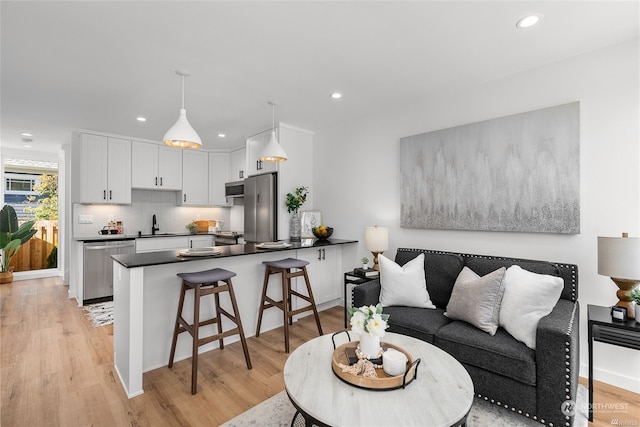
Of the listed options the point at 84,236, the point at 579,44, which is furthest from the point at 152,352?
the point at 579,44

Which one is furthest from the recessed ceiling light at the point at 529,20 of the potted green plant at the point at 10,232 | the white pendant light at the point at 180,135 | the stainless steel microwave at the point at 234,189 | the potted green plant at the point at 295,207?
the potted green plant at the point at 10,232

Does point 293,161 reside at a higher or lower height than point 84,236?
higher

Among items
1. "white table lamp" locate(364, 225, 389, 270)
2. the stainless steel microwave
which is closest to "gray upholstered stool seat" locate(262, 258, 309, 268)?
"white table lamp" locate(364, 225, 389, 270)

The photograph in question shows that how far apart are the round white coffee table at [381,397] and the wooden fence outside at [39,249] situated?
6875mm

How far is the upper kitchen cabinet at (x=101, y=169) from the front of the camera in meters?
4.52

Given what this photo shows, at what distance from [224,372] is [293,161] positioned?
2.89 m

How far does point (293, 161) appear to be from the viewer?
4457 mm

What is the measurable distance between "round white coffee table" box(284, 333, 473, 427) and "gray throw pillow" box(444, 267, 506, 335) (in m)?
0.62

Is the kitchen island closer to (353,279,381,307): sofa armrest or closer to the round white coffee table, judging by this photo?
(353,279,381,307): sofa armrest

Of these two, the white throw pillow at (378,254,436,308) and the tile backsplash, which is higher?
the tile backsplash

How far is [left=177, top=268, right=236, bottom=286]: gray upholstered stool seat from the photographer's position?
239 centimetres

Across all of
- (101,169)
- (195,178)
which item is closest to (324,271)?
(195,178)

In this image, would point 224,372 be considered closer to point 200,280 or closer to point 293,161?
point 200,280

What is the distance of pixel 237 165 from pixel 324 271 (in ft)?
9.65
